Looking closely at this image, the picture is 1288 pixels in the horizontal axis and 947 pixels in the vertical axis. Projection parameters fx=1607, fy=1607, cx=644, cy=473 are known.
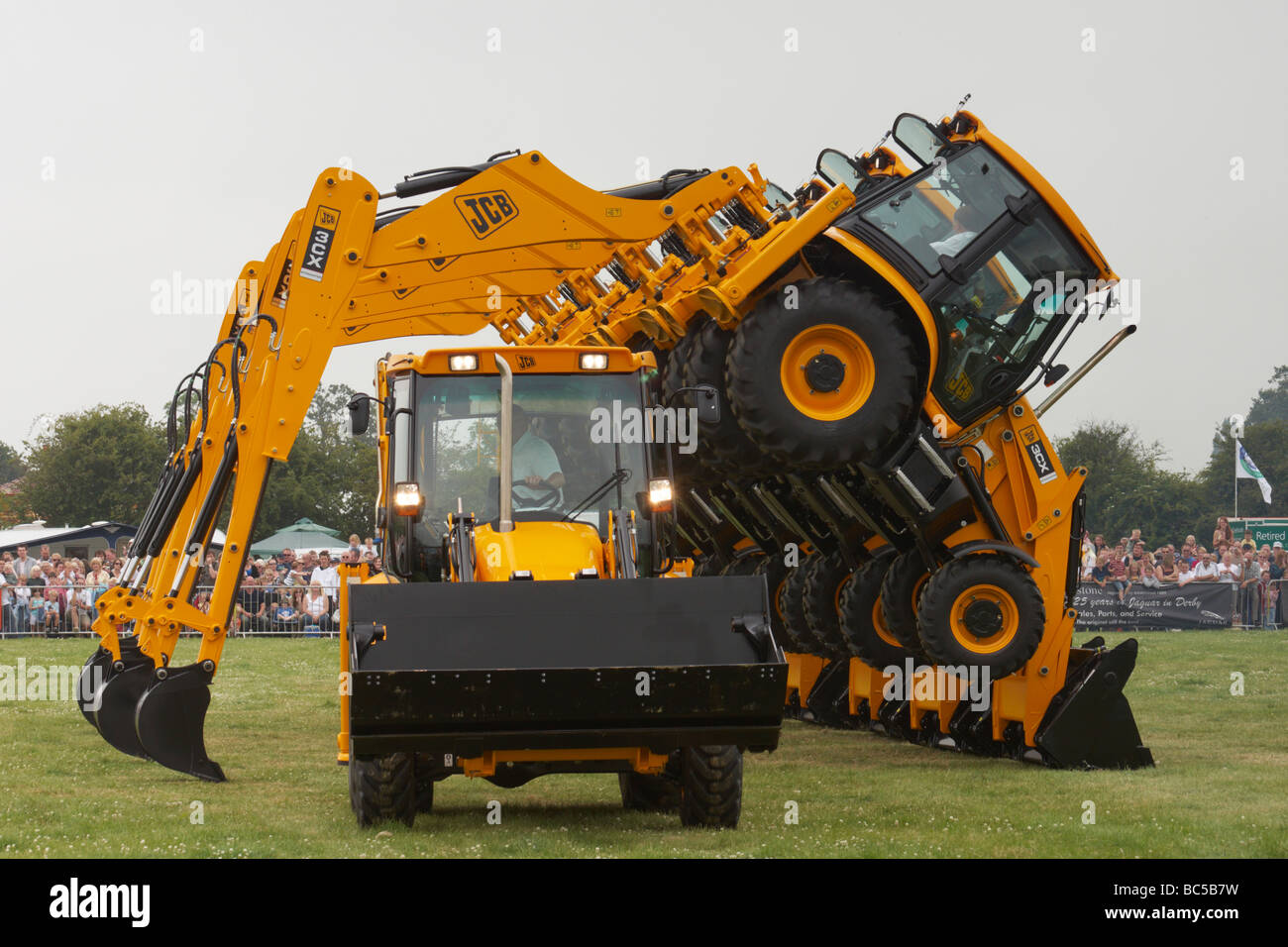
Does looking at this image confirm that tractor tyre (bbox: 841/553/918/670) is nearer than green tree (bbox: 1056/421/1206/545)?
Yes

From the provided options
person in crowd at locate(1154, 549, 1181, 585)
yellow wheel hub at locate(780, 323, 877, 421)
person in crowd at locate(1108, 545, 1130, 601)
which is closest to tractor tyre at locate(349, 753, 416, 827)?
yellow wheel hub at locate(780, 323, 877, 421)

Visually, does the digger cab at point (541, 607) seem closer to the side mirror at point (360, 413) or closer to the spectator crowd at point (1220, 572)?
the side mirror at point (360, 413)

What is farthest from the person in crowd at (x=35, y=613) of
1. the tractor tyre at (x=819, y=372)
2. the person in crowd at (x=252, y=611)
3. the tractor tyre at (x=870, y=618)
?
the tractor tyre at (x=819, y=372)

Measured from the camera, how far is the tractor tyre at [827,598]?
1446 cm

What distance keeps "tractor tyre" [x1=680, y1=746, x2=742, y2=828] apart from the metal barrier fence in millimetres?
20902

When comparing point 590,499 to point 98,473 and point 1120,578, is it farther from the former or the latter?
point 98,473

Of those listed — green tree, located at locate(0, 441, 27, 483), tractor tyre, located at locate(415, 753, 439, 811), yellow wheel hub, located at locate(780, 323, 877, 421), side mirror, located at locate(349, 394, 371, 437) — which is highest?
green tree, located at locate(0, 441, 27, 483)

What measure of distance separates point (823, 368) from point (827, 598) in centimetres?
346

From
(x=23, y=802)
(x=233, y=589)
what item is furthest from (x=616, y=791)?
(x=23, y=802)

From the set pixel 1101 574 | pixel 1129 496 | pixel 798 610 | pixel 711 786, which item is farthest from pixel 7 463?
pixel 711 786

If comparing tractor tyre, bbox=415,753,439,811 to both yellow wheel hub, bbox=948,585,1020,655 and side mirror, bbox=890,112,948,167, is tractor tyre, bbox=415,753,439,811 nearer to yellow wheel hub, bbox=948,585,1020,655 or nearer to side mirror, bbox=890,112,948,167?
yellow wheel hub, bbox=948,585,1020,655

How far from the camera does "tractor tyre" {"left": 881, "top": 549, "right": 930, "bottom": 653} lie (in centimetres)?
1292

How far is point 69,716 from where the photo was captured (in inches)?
650
